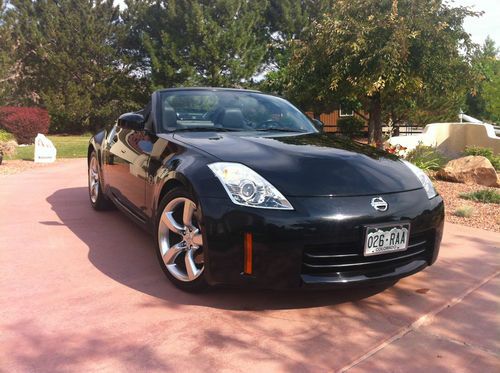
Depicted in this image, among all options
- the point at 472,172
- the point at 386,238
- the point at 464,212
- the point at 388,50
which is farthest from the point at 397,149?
the point at 386,238

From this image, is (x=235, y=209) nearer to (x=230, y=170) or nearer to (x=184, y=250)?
(x=230, y=170)

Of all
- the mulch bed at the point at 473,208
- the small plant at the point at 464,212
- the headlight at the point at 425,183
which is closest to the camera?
the headlight at the point at 425,183

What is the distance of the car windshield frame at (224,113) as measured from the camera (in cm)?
393

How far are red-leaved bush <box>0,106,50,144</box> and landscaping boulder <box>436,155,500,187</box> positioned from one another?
1532 cm

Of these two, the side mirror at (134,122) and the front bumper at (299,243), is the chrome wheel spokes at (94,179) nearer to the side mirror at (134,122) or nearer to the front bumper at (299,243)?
the side mirror at (134,122)

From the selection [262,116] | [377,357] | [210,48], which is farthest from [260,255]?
[210,48]

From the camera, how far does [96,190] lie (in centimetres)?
553

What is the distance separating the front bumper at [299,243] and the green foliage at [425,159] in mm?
6609

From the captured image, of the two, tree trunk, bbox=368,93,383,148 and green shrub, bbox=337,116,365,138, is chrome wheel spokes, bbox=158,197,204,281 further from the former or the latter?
green shrub, bbox=337,116,365,138

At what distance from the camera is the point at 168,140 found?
353 centimetres

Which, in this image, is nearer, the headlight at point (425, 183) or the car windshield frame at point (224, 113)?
the headlight at point (425, 183)

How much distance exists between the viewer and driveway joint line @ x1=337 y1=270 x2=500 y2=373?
2.35 m

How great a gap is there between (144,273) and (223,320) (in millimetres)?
986

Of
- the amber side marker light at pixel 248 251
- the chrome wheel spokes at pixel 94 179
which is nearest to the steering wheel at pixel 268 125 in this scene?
the amber side marker light at pixel 248 251
